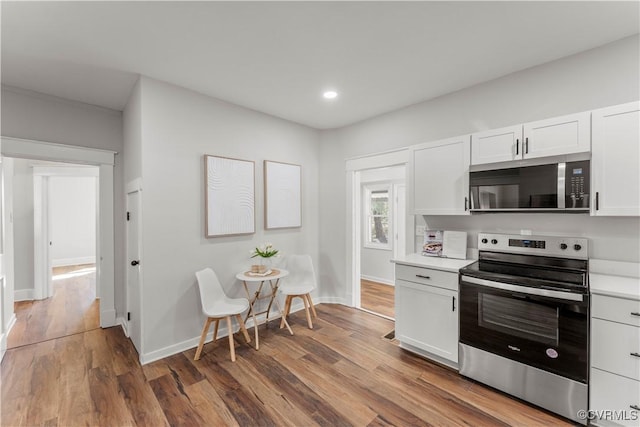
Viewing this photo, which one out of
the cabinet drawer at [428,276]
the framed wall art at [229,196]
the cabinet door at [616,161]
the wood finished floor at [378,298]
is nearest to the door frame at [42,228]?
the framed wall art at [229,196]

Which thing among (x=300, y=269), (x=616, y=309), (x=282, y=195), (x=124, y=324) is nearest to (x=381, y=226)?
(x=300, y=269)

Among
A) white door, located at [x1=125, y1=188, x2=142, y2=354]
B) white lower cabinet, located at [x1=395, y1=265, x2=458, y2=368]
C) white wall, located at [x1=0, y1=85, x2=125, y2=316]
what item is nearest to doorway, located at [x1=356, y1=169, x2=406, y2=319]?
white lower cabinet, located at [x1=395, y1=265, x2=458, y2=368]

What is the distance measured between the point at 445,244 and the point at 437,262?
14.9 inches

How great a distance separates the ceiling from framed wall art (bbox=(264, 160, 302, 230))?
106cm

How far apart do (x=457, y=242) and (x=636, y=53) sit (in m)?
1.98

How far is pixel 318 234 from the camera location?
442 cm

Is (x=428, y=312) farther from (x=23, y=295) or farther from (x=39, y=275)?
(x=23, y=295)

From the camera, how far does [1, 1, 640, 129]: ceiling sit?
1.81 m

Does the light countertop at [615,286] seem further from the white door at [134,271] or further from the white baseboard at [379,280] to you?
the white door at [134,271]

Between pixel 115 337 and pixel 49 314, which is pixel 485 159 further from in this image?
pixel 49 314

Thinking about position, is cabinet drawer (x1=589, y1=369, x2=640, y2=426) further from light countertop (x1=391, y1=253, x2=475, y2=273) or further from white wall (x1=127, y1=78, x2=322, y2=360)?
white wall (x1=127, y1=78, x2=322, y2=360)

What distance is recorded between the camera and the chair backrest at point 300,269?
380 centimetres

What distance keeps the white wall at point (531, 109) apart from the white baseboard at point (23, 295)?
18.5ft

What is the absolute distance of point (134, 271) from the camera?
295 cm
